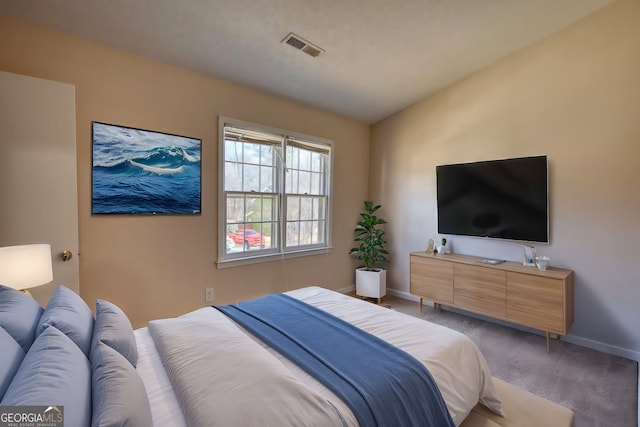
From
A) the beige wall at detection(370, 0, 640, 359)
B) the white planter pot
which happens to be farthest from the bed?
the white planter pot

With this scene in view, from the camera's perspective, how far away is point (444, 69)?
3.21 m

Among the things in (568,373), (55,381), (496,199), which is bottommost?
(568,373)

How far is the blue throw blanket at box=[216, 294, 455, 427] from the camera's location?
1.11 m

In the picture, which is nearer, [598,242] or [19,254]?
[19,254]

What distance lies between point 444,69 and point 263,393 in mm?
3512

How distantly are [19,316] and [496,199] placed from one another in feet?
12.4

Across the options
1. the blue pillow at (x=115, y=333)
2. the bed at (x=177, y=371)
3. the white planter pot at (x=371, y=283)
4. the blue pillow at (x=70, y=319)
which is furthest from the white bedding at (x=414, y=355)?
the white planter pot at (x=371, y=283)

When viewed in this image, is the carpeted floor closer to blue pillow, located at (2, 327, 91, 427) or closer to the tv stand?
the tv stand

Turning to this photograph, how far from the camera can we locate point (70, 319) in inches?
48.8

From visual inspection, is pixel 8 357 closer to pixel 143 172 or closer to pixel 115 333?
pixel 115 333

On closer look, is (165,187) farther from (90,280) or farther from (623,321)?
(623,321)

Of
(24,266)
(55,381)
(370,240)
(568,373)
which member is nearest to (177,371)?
(55,381)

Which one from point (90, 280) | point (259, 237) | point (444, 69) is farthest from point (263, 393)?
point (444, 69)

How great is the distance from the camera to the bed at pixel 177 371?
0.84 metres
